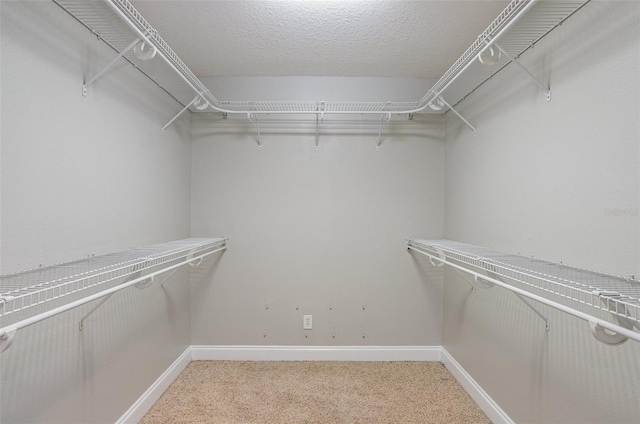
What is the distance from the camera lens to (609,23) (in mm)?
1030

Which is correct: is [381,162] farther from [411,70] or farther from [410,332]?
[410,332]

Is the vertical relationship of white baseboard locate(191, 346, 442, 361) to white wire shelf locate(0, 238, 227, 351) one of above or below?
below

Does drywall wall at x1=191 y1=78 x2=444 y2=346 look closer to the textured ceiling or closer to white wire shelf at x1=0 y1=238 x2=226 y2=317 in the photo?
the textured ceiling

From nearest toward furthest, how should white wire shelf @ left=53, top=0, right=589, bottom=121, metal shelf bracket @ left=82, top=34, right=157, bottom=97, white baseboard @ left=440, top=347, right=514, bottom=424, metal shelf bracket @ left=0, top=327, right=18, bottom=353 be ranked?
metal shelf bracket @ left=0, top=327, right=18, bottom=353 → white wire shelf @ left=53, top=0, right=589, bottom=121 → metal shelf bracket @ left=82, top=34, right=157, bottom=97 → white baseboard @ left=440, top=347, right=514, bottom=424

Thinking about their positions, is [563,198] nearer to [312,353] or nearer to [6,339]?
[6,339]

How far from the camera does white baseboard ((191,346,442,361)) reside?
2.34 metres

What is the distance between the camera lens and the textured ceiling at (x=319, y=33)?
59.6 inches

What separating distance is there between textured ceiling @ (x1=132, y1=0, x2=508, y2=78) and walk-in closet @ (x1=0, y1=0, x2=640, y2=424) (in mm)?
17

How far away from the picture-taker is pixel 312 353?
235cm

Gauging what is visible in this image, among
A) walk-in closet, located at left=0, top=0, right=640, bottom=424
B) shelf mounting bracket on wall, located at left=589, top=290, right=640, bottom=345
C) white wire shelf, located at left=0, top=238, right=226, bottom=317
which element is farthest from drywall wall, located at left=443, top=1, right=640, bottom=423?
white wire shelf, located at left=0, top=238, right=226, bottom=317

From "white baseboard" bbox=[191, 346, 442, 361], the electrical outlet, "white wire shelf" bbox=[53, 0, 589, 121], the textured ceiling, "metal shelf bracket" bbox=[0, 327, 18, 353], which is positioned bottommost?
"white baseboard" bbox=[191, 346, 442, 361]

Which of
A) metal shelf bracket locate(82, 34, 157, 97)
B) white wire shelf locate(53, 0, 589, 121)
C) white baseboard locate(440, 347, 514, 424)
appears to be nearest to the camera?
white wire shelf locate(53, 0, 589, 121)

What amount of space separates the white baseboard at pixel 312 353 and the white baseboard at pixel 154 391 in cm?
16

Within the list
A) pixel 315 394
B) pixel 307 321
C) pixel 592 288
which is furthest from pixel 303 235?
pixel 592 288
